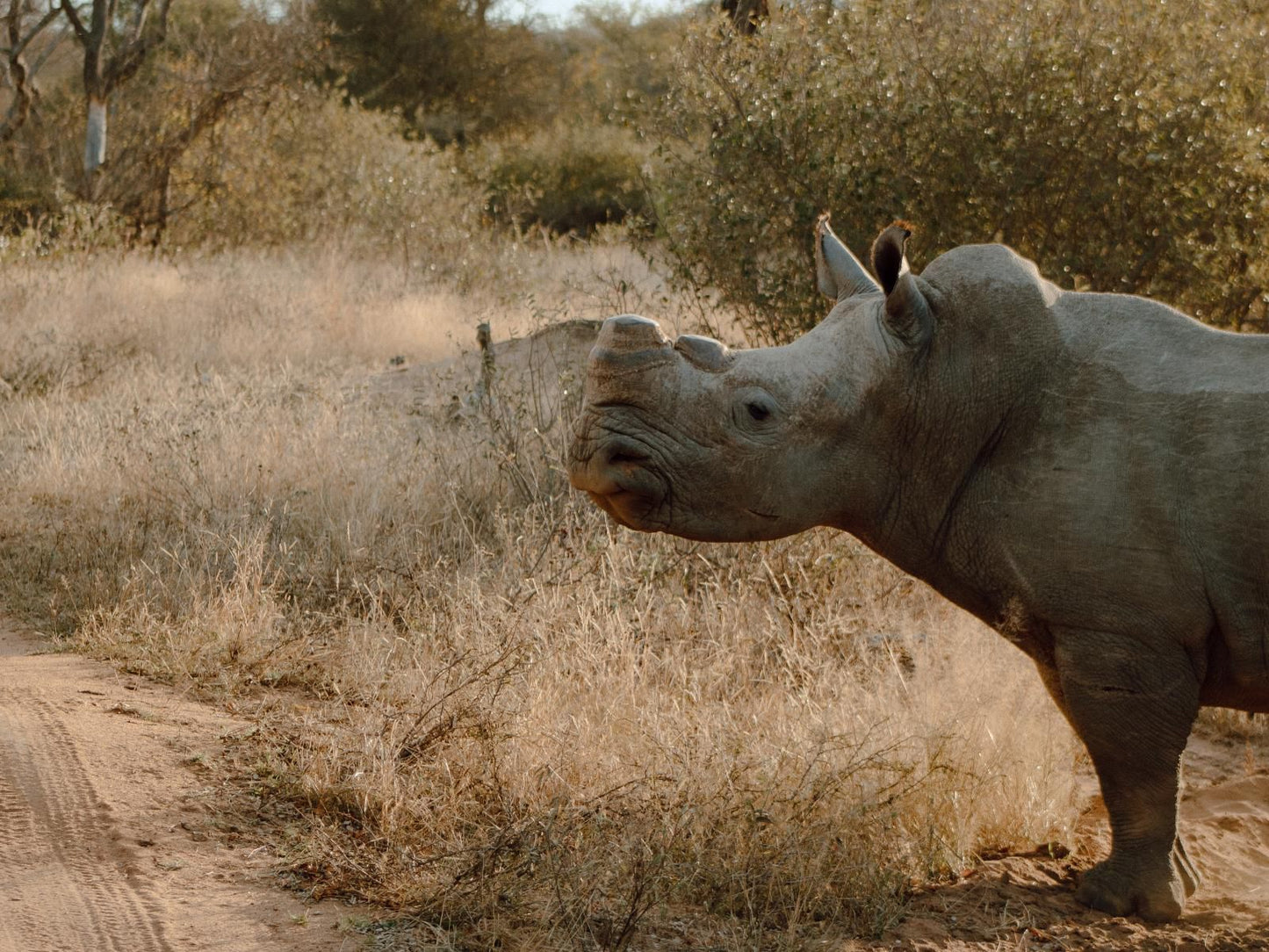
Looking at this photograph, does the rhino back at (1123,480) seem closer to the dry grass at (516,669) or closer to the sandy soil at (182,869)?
the sandy soil at (182,869)

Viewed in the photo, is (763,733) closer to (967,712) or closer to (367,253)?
(967,712)

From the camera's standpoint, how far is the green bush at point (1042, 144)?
8.41 metres

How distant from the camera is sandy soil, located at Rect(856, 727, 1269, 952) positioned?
14.5 feet

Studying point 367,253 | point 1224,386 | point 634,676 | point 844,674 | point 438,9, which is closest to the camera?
point 1224,386

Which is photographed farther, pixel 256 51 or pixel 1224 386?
pixel 256 51

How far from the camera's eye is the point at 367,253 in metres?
18.5

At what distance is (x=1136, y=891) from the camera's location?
4.58 metres

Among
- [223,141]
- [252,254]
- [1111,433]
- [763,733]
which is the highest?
[223,141]

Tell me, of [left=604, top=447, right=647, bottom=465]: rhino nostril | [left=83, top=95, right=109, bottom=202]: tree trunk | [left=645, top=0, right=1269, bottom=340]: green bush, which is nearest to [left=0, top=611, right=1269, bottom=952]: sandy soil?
[left=604, top=447, right=647, bottom=465]: rhino nostril

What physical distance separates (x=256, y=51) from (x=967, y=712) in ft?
60.6

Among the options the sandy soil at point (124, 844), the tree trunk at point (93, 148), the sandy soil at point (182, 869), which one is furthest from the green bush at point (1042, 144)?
the tree trunk at point (93, 148)

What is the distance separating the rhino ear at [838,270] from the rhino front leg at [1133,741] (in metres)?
1.24

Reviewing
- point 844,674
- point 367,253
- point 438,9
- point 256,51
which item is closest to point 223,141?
point 256,51

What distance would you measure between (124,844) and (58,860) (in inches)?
7.7
